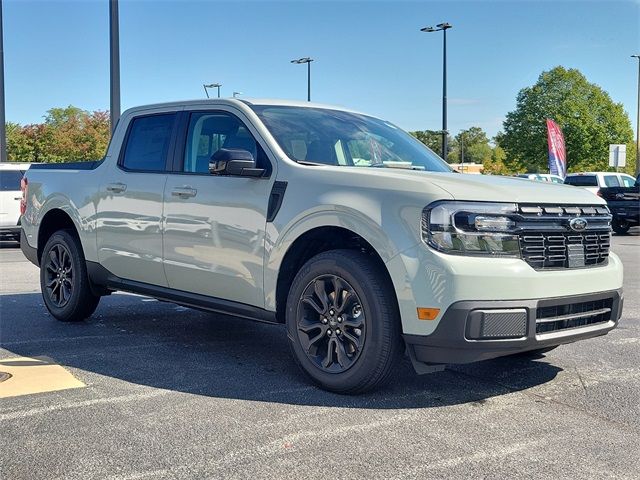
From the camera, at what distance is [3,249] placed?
52.2 ft

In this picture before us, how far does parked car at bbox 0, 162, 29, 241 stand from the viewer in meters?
15.2

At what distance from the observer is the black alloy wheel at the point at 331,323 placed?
4.42 m

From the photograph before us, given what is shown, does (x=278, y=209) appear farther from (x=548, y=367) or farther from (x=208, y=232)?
(x=548, y=367)

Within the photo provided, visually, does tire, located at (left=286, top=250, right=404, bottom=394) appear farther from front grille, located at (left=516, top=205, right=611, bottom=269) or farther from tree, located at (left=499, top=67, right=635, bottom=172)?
tree, located at (left=499, top=67, right=635, bottom=172)

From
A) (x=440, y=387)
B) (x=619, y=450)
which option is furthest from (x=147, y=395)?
(x=619, y=450)

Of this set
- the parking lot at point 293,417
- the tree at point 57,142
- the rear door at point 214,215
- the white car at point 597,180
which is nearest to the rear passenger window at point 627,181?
the white car at point 597,180

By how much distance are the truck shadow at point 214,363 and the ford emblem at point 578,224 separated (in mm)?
1071

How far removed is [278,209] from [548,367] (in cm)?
222

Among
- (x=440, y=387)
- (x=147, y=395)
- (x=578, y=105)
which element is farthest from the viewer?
(x=578, y=105)

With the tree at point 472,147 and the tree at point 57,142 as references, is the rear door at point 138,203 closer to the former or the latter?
the tree at point 57,142

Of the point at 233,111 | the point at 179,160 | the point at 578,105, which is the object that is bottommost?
the point at 179,160

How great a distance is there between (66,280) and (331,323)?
3.33 m

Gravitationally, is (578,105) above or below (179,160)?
above

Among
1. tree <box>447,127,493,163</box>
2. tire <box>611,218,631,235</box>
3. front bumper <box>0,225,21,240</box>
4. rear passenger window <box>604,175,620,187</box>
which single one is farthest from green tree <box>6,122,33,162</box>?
tree <box>447,127,493,163</box>
